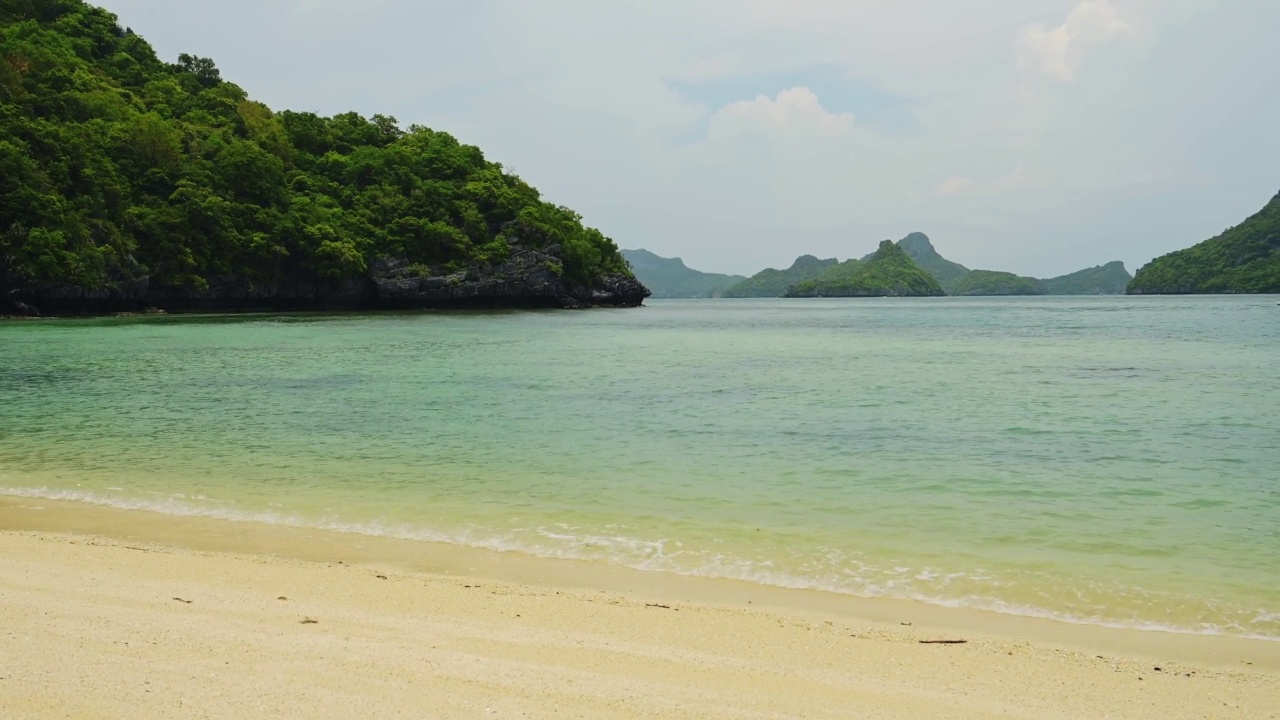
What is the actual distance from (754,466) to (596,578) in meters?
5.40

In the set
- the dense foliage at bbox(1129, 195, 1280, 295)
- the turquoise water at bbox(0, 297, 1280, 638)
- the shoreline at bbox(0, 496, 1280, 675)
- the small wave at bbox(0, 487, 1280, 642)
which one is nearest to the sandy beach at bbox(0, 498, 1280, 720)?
the shoreline at bbox(0, 496, 1280, 675)

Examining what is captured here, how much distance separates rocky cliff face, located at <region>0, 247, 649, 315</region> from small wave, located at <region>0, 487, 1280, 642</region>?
213 feet

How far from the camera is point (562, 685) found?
4395 mm

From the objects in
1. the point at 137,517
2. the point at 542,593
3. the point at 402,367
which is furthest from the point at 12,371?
the point at 542,593

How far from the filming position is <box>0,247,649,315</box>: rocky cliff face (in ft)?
207

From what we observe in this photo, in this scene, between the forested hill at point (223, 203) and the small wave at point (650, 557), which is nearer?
the small wave at point (650, 557)

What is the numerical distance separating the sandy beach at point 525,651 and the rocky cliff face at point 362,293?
225 feet

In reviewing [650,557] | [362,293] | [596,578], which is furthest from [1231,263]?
[596,578]

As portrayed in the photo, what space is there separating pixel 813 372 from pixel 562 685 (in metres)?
24.1

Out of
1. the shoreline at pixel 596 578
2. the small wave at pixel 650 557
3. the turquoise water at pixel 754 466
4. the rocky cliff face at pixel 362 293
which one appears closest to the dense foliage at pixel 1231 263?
the rocky cliff face at pixel 362 293

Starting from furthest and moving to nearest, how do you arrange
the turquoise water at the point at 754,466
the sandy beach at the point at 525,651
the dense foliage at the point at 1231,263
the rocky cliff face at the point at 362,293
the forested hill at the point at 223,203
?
1. the dense foliage at the point at 1231,263
2. the forested hill at the point at 223,203
3. the rocky cliff face at the point at 362,293
4. the turquoise water at the point at 754,466
5. the sandy beach at the point at 525,651

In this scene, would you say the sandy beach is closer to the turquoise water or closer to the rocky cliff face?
the turquoise water

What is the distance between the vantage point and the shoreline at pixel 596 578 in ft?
18.7

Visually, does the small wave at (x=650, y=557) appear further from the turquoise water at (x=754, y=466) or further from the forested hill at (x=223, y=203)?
the forested hill at (x=223, y=203)
